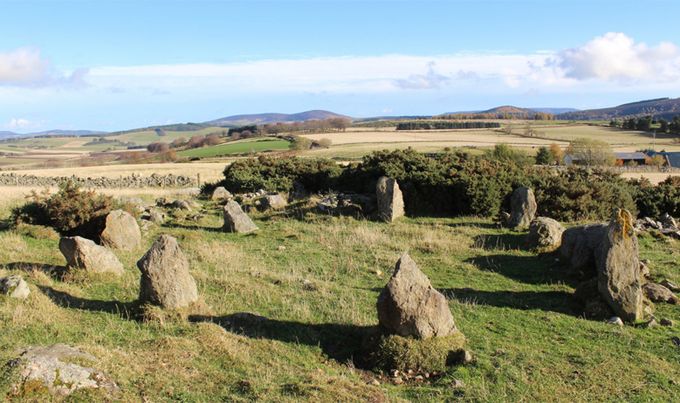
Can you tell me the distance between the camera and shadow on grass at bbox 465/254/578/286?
14.1m

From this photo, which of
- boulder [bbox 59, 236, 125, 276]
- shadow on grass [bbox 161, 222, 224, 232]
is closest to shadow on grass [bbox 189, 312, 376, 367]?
boulder [bbox 59, 236, 125, 276]

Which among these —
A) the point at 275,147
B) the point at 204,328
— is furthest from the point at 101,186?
the point at 275,147

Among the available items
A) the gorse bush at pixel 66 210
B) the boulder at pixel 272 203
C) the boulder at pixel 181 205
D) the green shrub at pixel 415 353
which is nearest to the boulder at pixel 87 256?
the gorse bush at pixel 66 210

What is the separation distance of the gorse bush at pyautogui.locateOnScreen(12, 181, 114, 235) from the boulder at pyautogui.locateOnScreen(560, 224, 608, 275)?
48.4ft

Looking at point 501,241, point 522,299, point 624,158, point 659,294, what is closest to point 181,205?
point 501,241

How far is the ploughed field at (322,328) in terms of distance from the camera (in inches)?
313

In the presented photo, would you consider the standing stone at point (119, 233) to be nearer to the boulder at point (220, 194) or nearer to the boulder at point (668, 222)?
the boulder at point (220, 194)

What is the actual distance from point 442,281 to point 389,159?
15544mm

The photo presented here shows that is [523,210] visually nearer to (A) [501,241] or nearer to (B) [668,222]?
(A) [501,241]

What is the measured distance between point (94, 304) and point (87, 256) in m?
2.06

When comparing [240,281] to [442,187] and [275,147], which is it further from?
[275,147]

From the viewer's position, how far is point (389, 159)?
28922 millimetres

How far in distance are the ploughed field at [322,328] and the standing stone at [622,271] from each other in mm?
638

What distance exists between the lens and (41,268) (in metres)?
13.6
